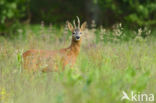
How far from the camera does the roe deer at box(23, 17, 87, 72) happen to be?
7691 millimetres

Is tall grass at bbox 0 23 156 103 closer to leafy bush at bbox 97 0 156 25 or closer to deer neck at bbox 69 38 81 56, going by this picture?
deer neck at bbox 69 38 81 56

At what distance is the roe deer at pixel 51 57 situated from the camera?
7.69 m

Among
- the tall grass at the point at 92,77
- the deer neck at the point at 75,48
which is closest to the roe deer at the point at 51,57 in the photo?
the deer neck at the point at 75,48

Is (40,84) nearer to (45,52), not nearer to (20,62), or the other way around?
(20,62)

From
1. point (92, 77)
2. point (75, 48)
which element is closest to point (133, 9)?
point (75, 48)

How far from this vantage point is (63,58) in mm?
8305

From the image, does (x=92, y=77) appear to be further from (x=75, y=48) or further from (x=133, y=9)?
(x=133, y=9)

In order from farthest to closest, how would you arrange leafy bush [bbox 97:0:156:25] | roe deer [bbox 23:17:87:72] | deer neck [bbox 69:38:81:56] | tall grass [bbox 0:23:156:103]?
1. leafy bush [bbox 97:0:156:25]
2. deer neck [bbox 69:38:81:56]
3. roe deer [bbox 23:17:87:72]
4. tall grass [bbox 0:23:156:103]

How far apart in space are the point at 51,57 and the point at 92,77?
3195 mm

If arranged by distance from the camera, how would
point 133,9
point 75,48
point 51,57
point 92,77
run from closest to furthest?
point 92,77 → point 51,57 → point 75,48 → point 133,9

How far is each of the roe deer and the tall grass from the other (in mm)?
252

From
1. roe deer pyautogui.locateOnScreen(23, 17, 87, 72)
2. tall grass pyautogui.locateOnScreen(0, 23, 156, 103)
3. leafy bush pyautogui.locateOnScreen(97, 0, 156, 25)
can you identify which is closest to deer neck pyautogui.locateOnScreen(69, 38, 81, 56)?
roe deer pyautogui.locateOnScreen(23, 17, 87, 72)

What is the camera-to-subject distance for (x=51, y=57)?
8039 millimetres

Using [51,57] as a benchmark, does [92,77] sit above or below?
above
